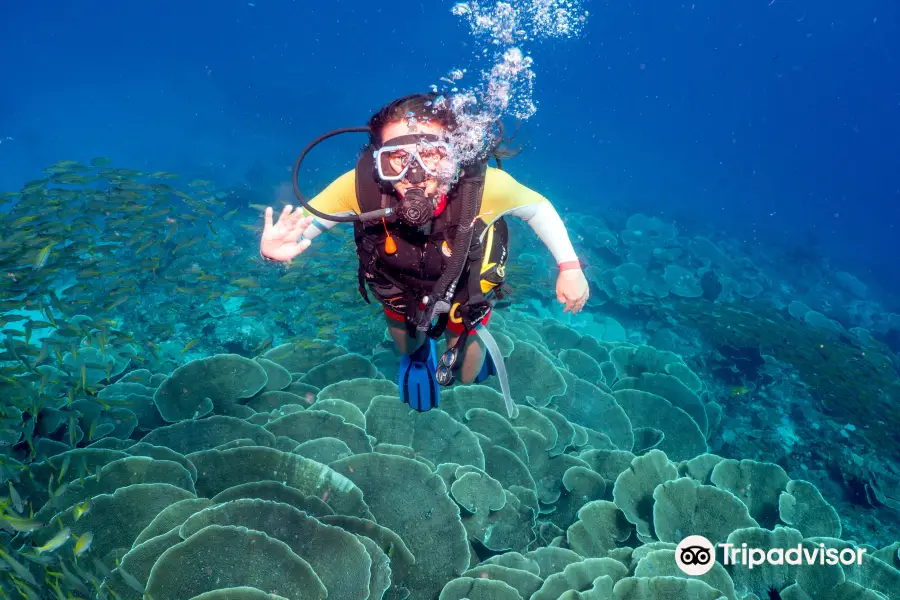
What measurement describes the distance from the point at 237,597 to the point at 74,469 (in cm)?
189

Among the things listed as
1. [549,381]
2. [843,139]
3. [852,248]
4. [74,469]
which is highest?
[843,139]

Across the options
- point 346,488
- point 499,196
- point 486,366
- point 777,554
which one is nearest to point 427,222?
point 499,196

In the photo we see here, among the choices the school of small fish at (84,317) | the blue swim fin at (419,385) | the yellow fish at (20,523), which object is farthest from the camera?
the blue swim fin at (419,385)

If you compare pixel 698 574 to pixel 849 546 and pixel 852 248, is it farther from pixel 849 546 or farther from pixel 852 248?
pixel 852 248

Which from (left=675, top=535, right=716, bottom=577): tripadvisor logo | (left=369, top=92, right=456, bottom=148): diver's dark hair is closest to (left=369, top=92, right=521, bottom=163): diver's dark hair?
(left=369, top=92, right=456, bottom=148): diver's dark hair

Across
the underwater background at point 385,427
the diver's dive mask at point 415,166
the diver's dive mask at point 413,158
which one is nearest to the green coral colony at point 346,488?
the underwater background at point 385,427

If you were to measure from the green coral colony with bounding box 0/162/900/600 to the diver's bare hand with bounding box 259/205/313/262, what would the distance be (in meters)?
1.37

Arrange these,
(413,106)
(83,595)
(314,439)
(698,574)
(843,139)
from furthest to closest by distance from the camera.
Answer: (843,139) → (314,439) → (698,574) → (413,106) → (83,595)

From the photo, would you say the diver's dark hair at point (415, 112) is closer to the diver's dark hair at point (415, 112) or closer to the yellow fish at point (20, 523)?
the diver's dark hair at point (415, 112)

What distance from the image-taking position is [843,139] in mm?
91938

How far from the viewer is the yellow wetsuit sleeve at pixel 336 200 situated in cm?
285

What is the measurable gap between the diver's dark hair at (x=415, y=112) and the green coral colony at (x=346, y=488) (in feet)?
7.39

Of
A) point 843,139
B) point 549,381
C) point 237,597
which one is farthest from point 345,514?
point 843,139

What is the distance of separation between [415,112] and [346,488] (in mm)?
2429
